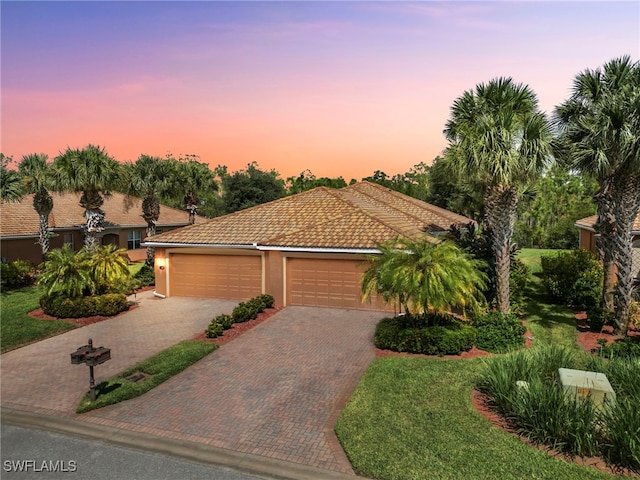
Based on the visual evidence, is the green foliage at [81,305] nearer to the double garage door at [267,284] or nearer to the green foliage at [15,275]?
the double garage door at [267,284]

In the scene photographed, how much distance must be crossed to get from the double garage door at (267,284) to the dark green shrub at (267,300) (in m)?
0.54

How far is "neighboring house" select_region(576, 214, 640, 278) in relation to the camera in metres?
20.5

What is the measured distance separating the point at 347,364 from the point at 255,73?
49.6 feet

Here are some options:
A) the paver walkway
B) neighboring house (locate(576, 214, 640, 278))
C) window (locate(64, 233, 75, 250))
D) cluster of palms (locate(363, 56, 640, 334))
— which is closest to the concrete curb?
the paver walkway

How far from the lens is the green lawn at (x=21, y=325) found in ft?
48.3

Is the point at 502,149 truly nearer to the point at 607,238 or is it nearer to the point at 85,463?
the point at 607,238

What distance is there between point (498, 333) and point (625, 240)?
553 centimetres

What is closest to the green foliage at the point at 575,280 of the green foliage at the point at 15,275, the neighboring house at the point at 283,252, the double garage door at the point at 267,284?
the neighboring house at the point at 283,252

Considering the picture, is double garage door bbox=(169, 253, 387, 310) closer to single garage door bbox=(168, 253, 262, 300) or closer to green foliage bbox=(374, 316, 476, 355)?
single garage door bbox=(168, 253, 262, 300)

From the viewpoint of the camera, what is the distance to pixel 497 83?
53.4 ft

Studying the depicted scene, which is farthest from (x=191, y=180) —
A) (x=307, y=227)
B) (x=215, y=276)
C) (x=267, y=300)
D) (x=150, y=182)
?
(x=267, y=300)

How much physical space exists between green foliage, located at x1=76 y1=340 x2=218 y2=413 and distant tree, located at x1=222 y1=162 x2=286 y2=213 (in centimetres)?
3521

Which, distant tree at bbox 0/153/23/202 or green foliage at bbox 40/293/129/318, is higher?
distant tree at bbox 0/153/23/202

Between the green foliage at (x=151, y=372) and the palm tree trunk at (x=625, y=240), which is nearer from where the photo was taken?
the green foliage at (x=151, y=372)
